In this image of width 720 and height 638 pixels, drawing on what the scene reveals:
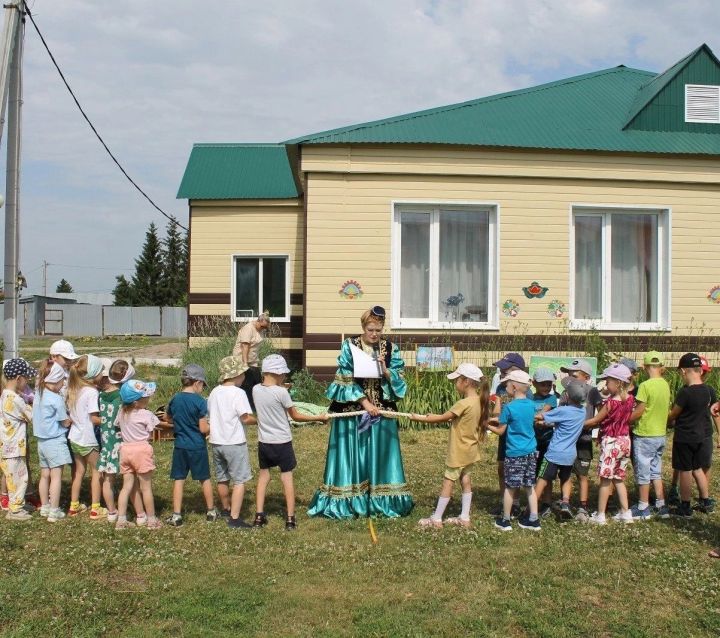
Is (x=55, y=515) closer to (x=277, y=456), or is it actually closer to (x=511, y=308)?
(x=277, y=456)

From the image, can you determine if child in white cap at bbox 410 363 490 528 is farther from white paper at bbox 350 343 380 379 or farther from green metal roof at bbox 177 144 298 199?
green metal roof at bbox 177 144 298 199

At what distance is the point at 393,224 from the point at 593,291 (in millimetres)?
3419

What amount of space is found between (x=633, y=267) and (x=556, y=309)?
1616mm

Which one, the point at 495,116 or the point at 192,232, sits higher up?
the point at 495,116

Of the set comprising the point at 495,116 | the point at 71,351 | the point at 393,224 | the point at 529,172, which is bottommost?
the point at 71,351

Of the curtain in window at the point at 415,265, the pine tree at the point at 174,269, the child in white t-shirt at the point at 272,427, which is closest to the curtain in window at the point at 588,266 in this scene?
the curtain in window at the point at 415,265

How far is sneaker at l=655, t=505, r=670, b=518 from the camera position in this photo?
23.5ft

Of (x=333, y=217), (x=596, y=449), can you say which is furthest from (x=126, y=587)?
(x=333, y=217)

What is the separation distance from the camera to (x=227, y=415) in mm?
7043

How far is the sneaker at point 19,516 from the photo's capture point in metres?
7.15

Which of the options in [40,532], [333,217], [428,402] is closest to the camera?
[40,532]

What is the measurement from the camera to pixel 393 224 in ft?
41.5

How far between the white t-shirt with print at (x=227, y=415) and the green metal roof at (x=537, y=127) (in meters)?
6.30

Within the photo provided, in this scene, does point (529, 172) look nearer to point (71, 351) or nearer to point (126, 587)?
point (71, 351)
